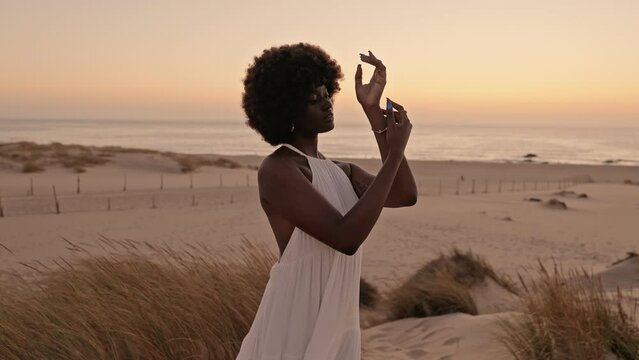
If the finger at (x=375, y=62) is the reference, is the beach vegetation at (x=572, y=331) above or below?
below

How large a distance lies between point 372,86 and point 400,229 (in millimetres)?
16921

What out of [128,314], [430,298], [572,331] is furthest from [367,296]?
[128,314]

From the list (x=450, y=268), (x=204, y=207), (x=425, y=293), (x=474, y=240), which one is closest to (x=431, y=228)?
(x=474, y=240)

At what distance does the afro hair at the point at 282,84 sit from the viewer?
6.89ft

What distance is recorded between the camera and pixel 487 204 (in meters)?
26.1

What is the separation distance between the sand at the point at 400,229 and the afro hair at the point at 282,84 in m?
3.49

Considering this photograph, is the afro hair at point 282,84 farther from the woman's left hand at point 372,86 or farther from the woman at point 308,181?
the woman's left hand at point 372,86

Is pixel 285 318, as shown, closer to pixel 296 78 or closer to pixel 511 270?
pixel 296 78

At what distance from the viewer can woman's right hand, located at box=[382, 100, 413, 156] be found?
2.01m

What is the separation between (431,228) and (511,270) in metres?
6.30

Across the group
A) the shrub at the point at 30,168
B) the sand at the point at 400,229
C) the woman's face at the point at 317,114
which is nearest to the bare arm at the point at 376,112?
the woman's face at the point at 317,114

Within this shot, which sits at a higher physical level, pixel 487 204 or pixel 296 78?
pixel 296 78

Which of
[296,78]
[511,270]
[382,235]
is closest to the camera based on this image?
[296,78]

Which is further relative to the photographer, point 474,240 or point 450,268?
point 474,240
